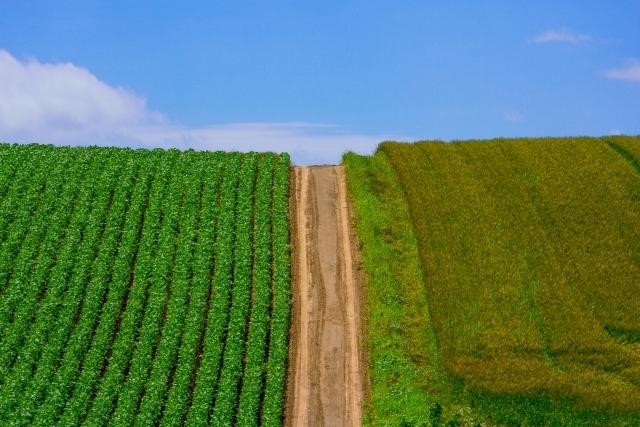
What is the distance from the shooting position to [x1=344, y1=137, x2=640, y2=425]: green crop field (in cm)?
3341

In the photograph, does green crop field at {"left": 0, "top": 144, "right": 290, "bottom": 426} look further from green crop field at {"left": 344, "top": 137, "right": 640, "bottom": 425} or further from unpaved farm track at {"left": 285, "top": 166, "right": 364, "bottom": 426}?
green crop field at {"left": 344, "top": 137, "right": 640, "bottom": 425}

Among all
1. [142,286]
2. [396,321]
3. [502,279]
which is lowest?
[396,321]

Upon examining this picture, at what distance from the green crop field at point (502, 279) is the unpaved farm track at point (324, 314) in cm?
96

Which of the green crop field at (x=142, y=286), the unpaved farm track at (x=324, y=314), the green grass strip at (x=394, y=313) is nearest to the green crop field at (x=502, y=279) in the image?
the green grass strip at (x=394, y=313)

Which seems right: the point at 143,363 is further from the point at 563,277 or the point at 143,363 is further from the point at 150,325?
the point at 563,277

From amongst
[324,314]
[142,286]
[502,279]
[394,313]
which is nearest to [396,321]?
[394,313]

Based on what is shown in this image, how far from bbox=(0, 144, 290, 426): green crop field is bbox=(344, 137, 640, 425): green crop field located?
532 centimetres

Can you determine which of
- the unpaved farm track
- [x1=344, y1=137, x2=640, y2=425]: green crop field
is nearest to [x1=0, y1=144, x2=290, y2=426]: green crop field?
the unpaved farm track

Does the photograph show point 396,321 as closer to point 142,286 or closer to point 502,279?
point 502,279

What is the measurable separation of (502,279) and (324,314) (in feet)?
31.2

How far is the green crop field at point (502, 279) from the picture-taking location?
1315 inches

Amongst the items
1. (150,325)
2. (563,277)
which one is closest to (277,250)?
(150,325)

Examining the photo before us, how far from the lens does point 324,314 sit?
38719 mm

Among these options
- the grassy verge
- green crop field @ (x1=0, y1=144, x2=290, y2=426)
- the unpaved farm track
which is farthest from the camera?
the unpaved farm track
